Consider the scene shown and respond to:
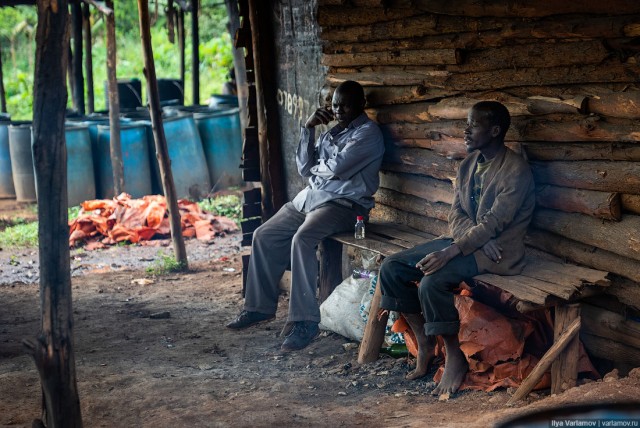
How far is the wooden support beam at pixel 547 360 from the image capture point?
4754mm

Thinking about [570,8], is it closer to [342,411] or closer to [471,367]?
[471,367]

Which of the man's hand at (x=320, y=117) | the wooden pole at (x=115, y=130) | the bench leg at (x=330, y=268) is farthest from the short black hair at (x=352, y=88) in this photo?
the wooden pole at (x=115, y=130)

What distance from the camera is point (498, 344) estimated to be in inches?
203

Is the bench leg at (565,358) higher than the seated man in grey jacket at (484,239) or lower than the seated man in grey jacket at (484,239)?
lower

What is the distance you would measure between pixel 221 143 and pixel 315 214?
7790 mm

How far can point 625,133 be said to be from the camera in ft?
15.1

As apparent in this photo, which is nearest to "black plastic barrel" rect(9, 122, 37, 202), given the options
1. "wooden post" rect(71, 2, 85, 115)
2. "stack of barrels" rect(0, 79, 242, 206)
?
"stack of barrels" rect(0, 79, 242, 206)

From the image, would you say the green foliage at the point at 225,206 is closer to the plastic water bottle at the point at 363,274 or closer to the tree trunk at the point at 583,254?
the plastic water bottle at the point at 363,274

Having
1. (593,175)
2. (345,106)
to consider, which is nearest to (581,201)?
(593,175)

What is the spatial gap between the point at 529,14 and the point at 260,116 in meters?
3.57

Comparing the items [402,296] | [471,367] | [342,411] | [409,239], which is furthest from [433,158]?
[342,411]

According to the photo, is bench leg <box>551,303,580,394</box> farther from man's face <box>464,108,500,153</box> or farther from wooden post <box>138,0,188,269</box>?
wooden post <box>138,0,188,269</box>

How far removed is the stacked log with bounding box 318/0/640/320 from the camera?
4695 millimetres

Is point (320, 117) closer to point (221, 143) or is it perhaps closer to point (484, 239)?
point (484, 239)
